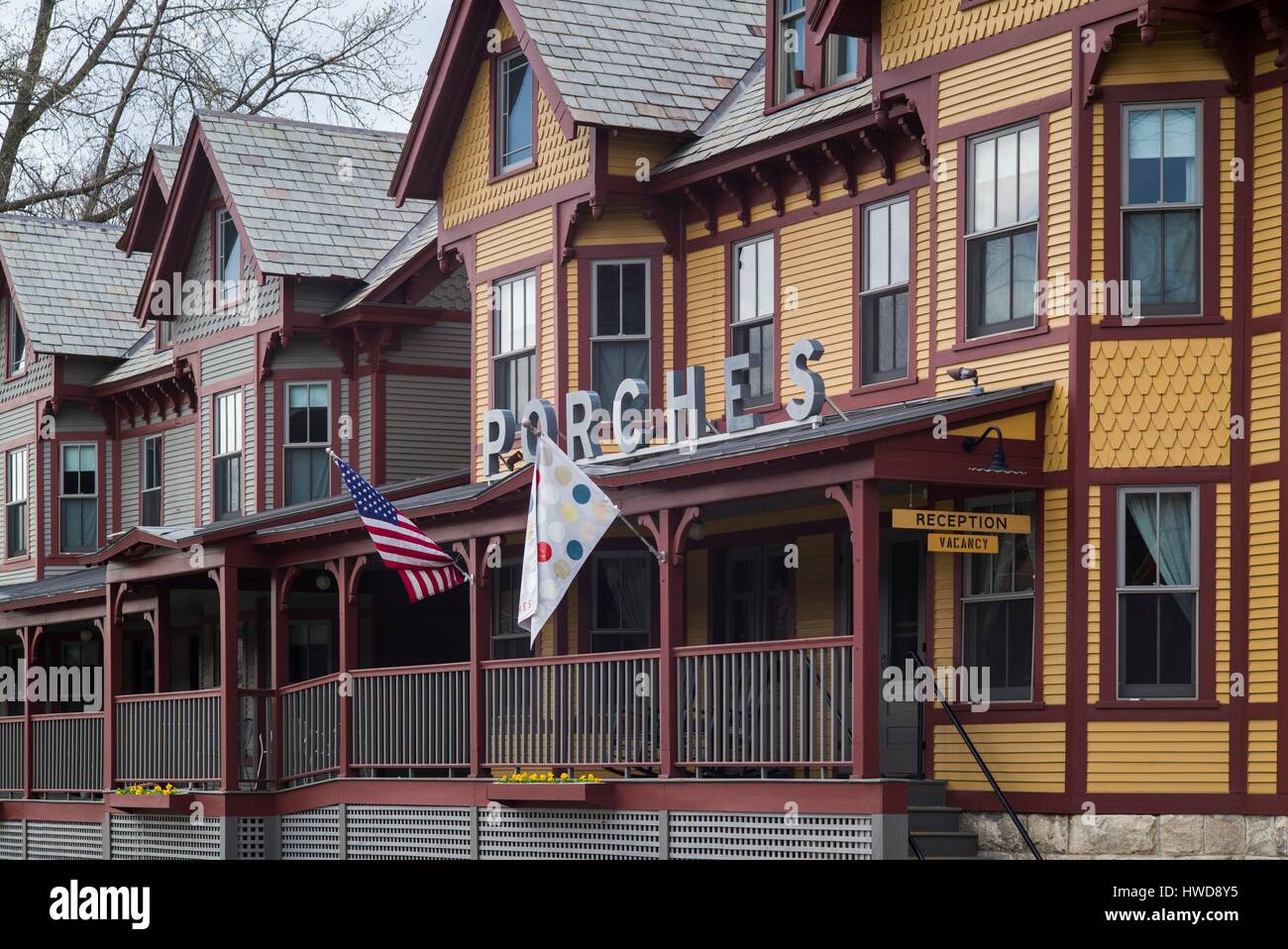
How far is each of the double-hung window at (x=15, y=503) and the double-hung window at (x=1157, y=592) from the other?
24885 millimetres

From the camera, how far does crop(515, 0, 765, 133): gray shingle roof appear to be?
25.2 metres

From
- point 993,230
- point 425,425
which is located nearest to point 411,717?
point 993,230

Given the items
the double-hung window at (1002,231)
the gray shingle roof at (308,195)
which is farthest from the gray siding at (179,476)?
the double-hung window at (1002,231)

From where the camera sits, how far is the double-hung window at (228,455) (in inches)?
1313

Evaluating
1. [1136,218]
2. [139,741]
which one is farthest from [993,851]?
[139,741]

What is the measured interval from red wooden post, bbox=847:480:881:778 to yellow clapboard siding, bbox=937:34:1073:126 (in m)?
4.48

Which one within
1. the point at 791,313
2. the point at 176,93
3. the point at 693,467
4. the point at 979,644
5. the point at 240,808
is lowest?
the point at 240,808

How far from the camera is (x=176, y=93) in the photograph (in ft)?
172

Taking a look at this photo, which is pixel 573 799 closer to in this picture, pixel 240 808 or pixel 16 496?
pixel 240 808

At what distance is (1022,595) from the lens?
19828 mm

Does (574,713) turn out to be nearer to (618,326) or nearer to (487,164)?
(618,326)

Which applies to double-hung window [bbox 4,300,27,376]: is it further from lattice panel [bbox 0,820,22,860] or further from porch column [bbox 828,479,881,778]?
porch column [bbox 828,479,881,778]

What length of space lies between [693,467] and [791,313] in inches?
155

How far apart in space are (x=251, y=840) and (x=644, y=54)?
10513 mm
